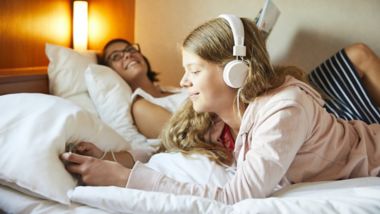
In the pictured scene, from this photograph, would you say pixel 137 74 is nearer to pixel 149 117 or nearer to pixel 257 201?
pixel 149 117

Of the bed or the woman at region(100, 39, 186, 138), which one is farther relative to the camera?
the woman at region(100, 39, 186, 138)

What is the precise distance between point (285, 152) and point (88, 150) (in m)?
0.47

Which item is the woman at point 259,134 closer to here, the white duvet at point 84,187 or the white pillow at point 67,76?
the white duvet at point 84,187

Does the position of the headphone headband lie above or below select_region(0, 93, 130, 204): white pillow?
above

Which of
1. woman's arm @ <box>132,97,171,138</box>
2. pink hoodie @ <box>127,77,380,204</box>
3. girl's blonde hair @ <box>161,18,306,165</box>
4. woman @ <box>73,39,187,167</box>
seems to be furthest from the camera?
woman's arm @ <box>132,97,171,138</box>

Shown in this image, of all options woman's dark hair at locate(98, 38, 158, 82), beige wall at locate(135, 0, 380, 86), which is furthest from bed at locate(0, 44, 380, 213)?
beige wall at locate(135, 0, 380, 86)

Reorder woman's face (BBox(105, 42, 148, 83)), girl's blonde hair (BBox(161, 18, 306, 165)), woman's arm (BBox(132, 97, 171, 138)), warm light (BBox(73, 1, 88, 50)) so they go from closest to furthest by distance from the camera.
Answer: girl's blonde hair (BBox(161, 18, 306, 165)) → woman's arm (BBox(132, 97, 171, 138)) → woman's face (BBox(105, 42, 148, 83)) → warm light (BBox(73, 1, 88, 50))

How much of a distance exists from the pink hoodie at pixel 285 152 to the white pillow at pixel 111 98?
568mm

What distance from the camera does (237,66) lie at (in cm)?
82

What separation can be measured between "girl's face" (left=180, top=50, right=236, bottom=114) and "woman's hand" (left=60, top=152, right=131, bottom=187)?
0.24m

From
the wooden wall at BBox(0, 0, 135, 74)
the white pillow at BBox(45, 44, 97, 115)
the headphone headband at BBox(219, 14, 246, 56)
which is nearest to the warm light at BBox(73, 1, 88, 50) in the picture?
the wooden wall at BBox(0, 0, 135, 74)

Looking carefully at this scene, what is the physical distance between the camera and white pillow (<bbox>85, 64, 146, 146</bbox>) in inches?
54.2

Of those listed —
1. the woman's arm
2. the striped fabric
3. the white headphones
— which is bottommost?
the woman's arm

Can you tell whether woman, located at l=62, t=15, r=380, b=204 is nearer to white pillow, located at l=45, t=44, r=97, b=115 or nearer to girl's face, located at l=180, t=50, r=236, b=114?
girl's face, located at l=180, t=50, r=236, b=114
